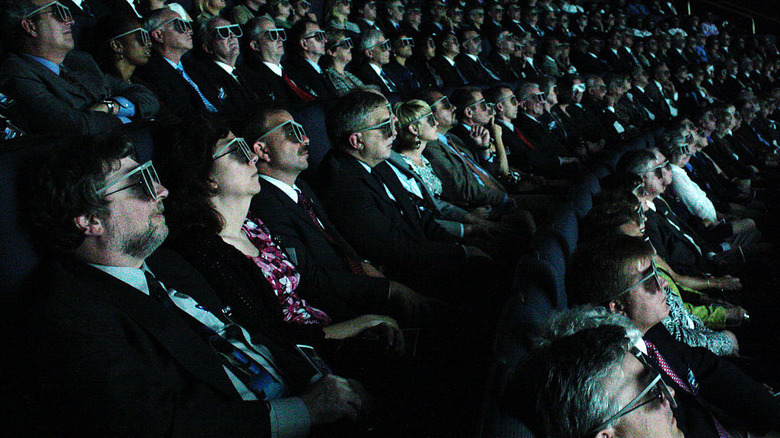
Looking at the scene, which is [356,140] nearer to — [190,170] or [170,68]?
[190,170]

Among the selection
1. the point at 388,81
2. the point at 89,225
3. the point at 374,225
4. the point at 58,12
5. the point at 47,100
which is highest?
the point at 58,12

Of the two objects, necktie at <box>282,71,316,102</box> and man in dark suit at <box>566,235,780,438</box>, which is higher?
man in dark suit at <box>566,235,780,438</box>

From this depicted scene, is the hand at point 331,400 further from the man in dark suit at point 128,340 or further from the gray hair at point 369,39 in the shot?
the gray hair at point 369,39

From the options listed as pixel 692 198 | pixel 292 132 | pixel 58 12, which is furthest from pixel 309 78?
pixel 692 198

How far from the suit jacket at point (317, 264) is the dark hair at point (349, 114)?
0.56 m

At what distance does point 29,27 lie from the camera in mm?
2102

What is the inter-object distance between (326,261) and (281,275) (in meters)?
0.22

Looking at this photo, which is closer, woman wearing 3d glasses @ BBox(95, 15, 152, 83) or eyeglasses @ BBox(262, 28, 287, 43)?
woman wearing 3d glasses @ BBox(95, 15, 152, 83)

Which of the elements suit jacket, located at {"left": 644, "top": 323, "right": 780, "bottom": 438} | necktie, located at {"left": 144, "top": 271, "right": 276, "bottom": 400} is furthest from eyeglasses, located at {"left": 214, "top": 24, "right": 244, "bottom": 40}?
suit jacket, located at {"left": 644, "top": 323, "right": 780, "bottom": 438}

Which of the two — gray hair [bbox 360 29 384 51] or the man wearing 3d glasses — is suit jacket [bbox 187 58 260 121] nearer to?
the man wearing 3d glasses

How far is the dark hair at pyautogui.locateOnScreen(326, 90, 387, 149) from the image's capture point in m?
2.36

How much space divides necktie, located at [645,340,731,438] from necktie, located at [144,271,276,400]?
0.92 meters

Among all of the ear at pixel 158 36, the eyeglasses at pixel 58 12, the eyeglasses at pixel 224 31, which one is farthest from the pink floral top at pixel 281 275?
the eyeglasses at pixel 224 31

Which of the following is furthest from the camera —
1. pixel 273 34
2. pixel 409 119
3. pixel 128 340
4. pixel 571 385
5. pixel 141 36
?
pixel 273 34
